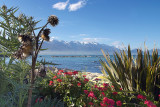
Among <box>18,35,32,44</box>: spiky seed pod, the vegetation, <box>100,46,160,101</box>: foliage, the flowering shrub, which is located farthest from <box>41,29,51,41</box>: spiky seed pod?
<box>100,46,160,101</box>: foliage

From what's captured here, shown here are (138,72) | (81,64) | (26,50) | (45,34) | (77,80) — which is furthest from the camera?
(81,64)

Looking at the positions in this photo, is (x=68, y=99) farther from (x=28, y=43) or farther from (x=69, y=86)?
(x=28, y=43)

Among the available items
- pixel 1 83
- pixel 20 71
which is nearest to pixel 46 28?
pixel 20 71

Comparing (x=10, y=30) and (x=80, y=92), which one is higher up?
(x=10, y=30)

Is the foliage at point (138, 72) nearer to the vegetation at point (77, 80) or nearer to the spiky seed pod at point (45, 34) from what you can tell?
the vegetation at point (77, 80)

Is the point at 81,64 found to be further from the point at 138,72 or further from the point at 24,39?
the point at 24,39

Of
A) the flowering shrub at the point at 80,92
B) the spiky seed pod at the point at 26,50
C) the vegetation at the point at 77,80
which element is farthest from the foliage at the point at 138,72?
the spiky seed pod at the point at 26,50

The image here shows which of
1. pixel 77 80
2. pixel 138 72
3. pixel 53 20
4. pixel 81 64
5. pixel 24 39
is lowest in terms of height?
pixel 81 64

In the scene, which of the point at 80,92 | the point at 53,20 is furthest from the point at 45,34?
the point at 80,92

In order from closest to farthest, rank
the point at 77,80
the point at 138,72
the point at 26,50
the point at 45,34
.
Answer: the point at 26,50
the point at 45,34
the point at 138,72
the point at 77,80

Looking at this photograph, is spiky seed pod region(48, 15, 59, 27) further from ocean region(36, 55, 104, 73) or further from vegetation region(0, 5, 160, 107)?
ocean region(36, 55, 104, 73)

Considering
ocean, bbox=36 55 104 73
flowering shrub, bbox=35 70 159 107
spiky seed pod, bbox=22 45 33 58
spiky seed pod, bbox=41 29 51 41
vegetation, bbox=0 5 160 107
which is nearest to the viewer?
spiky seed pod, bbox=22 45 33 58

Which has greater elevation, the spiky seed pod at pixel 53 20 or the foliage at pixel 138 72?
the spiky seed pod at pixel 53 20

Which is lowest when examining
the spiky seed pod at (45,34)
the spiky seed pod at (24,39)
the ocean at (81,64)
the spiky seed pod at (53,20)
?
the ocean at (81,64)
